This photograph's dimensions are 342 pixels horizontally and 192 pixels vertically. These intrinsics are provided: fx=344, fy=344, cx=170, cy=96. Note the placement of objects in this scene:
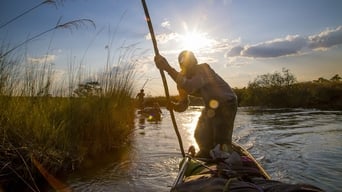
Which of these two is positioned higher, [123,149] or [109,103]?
[109,103]

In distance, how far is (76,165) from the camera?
6.35 meters

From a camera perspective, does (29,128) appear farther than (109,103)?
No

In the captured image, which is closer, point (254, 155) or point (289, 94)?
point (254, 155)

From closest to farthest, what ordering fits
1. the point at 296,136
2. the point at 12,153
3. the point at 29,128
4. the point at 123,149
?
the point at 12,153, the point at 29,128, the point at 123,149, the point at 296,136

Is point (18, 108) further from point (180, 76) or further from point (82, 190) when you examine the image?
point (180, 76)

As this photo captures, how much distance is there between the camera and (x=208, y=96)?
18.3ft

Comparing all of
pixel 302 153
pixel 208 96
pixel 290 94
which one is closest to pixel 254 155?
pixel 302 153

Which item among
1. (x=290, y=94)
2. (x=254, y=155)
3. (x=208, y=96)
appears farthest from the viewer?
(x=290, y=94)

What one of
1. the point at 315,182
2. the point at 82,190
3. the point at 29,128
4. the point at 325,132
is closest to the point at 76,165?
the point at 82,190

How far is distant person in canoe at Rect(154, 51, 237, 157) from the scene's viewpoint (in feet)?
17.8

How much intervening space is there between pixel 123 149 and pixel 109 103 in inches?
53.0

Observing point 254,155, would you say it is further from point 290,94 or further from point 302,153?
point 290,94

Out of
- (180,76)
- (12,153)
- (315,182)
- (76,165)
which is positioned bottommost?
(315,182)

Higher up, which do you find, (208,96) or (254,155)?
(208,96)
